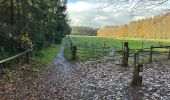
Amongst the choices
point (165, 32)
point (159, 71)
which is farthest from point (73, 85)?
point (165, 32)

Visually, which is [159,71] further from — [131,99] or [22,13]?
[22,13]

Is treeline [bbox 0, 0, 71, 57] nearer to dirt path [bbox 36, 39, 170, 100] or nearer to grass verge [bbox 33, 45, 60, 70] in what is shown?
grass verge [bbox 33, 45, 60, 70]

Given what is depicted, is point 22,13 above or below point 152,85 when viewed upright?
above

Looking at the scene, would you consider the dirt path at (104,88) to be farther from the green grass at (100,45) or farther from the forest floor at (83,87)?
the green grass at (100,45)

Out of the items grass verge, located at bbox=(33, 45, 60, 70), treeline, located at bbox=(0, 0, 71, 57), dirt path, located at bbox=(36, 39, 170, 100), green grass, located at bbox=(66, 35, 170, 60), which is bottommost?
green grass, located at bbox=(66, 35, 170, 60)

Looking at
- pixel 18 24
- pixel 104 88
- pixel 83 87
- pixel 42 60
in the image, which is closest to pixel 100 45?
pixel 42 60

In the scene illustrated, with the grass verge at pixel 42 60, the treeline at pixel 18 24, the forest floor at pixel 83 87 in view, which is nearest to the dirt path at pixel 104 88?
the forest floor at pixel 83 87

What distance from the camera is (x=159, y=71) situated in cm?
2086

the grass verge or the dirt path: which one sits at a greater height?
the dirt path

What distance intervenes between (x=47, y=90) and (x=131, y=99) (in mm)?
3553

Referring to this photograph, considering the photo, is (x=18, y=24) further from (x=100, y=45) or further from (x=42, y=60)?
(x=100, y=45)

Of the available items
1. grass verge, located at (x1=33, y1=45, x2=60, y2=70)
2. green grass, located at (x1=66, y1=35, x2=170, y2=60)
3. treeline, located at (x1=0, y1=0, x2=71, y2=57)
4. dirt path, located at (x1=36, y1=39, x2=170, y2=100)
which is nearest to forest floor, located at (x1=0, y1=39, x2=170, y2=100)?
dirt path, located at (x1=36, y1=39, x2=170, y2=100)

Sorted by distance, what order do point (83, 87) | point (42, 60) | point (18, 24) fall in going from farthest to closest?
1. point (42, 60)
2. point (18, 24)
3. point (83, 87)

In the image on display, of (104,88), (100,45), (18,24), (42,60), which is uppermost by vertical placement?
(18,24)
